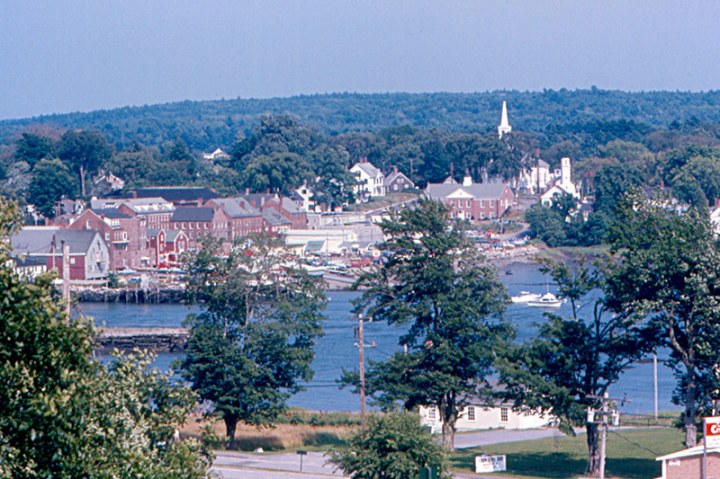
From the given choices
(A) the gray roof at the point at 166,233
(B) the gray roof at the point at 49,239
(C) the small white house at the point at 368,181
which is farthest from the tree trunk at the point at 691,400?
(C) the small white house at the point at 368,181

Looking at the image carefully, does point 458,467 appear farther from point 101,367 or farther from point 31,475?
point 31,475

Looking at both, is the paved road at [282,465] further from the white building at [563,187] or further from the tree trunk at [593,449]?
the white building at [563,187]

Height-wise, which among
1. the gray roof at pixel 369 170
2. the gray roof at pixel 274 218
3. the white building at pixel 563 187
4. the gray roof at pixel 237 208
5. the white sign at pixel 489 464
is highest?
the gray roof at pixel 369 170

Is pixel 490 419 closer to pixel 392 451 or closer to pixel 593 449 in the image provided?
pixel 593 449

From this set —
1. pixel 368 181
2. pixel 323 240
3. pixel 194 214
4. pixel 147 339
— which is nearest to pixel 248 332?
pixel 147 339

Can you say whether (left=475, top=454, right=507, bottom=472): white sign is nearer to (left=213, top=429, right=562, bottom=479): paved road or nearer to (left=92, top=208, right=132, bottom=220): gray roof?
(left=213, top=429, right=562, bottom=479): paved road
